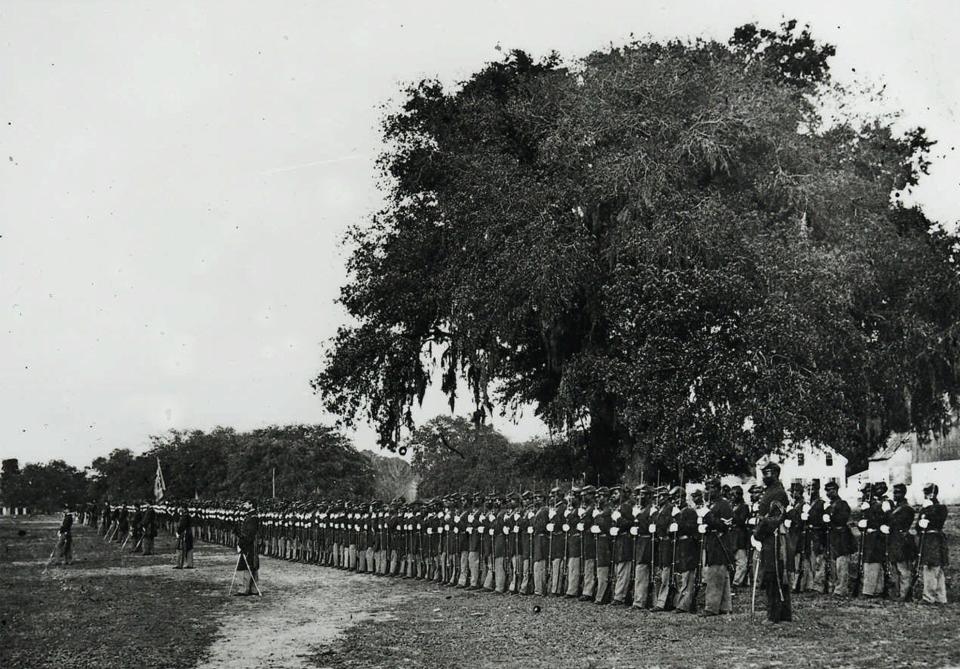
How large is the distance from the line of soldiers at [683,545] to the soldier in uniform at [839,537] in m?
0.02

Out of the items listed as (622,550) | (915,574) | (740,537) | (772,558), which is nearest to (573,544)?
(622,550)

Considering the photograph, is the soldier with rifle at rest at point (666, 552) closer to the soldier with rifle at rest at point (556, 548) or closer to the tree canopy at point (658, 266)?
the soldier with rifle at rest at point (556, 548)

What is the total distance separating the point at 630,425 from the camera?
22859 mm

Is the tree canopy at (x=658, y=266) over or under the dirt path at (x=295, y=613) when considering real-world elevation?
over

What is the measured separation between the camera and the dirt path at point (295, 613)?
11398 millimetres

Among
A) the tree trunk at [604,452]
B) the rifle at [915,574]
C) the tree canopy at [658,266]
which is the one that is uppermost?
the tree canopy at [658,266]

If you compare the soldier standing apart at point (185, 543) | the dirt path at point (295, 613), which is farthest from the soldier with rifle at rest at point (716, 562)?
the soldier standing apart at point (185, 543)

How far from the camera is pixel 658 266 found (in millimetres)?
23781

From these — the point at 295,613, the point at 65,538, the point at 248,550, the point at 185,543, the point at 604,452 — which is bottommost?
the point at 295,613

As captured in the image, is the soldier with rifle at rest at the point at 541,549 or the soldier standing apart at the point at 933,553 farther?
the soldier with rifle at rest at the point at 541,549

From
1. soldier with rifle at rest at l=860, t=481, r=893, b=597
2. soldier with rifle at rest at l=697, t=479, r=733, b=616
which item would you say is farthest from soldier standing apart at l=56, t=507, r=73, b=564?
soldier with rifle at rest at l=860, t=481, r=893, b=597

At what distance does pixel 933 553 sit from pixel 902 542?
1.95ft

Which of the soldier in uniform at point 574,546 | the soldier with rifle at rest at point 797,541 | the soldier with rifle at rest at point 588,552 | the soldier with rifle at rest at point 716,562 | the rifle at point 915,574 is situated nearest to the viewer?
the soldier with rifle at rest at point 716,562

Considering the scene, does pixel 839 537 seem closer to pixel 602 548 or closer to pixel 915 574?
pixel 915 574
